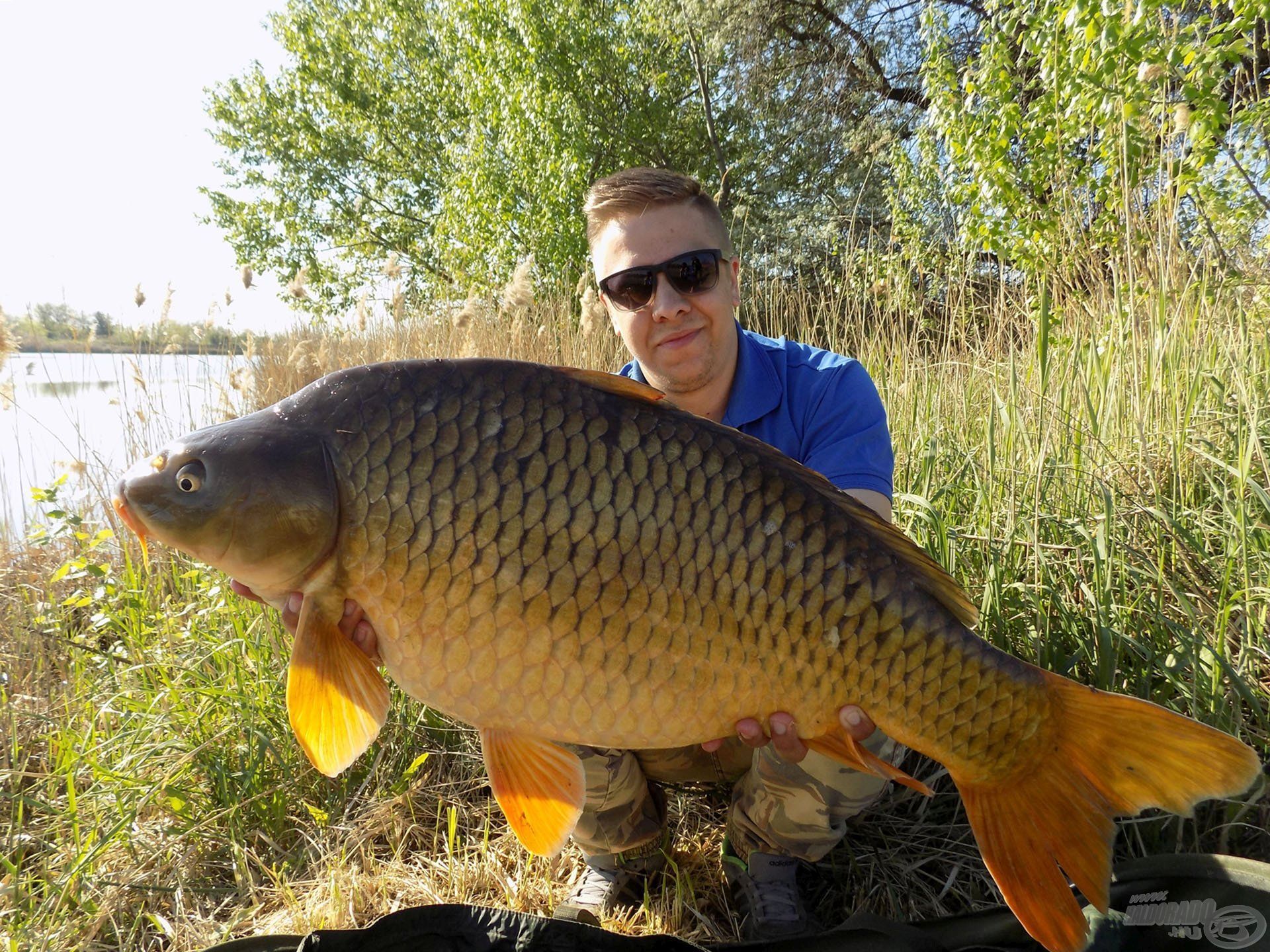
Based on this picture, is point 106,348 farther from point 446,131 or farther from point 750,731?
point 446,131

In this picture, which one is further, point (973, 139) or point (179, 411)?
point (973, 139)

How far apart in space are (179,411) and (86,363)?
471mm

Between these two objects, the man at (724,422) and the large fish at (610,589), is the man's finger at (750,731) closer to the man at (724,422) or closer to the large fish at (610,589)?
the large fish at (610,589)

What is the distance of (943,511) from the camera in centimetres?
223

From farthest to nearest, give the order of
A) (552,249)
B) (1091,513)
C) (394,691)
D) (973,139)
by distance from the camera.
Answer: (552,249)
(973,139)
(394,691)
(1091,513)

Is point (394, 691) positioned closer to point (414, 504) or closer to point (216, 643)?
point (216, 643)

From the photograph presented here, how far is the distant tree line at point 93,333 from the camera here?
3498 millimetres

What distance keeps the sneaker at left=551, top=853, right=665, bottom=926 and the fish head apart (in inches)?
37.5

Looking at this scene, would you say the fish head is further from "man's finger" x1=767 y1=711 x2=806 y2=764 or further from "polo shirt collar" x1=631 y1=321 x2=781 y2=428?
"polo shirt collar" x1=631 y1=321 x2=781 y2=428

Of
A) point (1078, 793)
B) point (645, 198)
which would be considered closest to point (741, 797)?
point (1078, 793)

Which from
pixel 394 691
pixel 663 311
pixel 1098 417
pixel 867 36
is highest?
pixel 867 36

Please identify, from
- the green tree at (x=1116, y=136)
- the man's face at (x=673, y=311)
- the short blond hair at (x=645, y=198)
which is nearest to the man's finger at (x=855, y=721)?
the man's face at (x=673, y=311)

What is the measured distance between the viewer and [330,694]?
112 cm

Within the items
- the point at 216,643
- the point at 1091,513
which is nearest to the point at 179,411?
the point at 216,643
